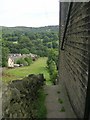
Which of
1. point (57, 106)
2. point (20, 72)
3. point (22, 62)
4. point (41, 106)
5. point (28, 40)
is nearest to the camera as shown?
point (41, 106)

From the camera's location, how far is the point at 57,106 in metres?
9.32

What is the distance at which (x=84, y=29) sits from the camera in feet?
23.2

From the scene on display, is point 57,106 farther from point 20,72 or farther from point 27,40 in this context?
point 27,40

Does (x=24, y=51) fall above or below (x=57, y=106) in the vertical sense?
below

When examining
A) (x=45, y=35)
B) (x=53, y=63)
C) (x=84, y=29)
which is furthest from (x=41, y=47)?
(x=84, y=29)

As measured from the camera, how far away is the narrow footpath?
8352mm

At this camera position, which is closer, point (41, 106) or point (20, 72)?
point (41, 106)

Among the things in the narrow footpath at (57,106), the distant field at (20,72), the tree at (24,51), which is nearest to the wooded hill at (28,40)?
the tree at (24,51)

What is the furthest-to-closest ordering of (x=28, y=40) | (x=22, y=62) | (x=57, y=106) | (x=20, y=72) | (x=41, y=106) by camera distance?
(x=28, y=40) → (x=22, y=62) → (x=20, y=72) → (x=57, y=106) → (x=41, y=106)

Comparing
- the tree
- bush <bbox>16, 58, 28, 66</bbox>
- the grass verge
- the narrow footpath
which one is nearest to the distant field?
bush <bbox>16, 58, 28, 66</bbox>

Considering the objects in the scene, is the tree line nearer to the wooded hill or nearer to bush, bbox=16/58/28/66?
the wooded hill

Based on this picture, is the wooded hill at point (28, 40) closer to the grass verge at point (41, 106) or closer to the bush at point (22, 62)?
the bush at point (22, 62)

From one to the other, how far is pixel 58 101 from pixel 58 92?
1756mm

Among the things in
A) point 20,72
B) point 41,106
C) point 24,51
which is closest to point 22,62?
point 24,51
